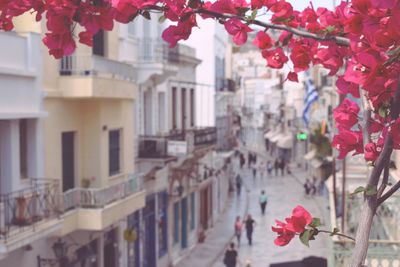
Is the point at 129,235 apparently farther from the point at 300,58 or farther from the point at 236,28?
the point at 236,28

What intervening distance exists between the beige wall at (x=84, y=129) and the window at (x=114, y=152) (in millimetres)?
177

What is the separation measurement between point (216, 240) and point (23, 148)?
574 inches

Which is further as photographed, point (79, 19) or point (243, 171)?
point (243, 171)

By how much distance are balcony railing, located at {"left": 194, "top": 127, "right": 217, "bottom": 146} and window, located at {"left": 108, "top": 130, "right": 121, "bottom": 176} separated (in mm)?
5821

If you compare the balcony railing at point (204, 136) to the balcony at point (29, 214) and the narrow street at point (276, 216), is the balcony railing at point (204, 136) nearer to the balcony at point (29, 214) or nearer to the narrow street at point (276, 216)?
the narrow street at point (276, 216)

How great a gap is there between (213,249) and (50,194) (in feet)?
43.4

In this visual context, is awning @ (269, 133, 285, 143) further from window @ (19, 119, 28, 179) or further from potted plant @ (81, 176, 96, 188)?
window @ (19, 119, 28, 179)

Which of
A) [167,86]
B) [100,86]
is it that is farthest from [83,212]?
[167,86]

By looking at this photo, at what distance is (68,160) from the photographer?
614 inches

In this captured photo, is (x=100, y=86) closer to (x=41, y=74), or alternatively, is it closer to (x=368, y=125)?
(x=41, y=74)

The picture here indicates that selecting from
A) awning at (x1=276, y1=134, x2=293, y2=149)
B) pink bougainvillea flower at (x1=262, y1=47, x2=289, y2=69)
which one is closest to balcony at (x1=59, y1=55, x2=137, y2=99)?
pink bougainvillea flower at (x1=262, y1=47, x2=289, y2=69)

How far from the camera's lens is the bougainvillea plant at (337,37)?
2.64 metres

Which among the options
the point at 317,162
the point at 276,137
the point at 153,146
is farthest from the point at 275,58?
the point at 276,137

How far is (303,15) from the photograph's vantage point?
3615 millimetres
